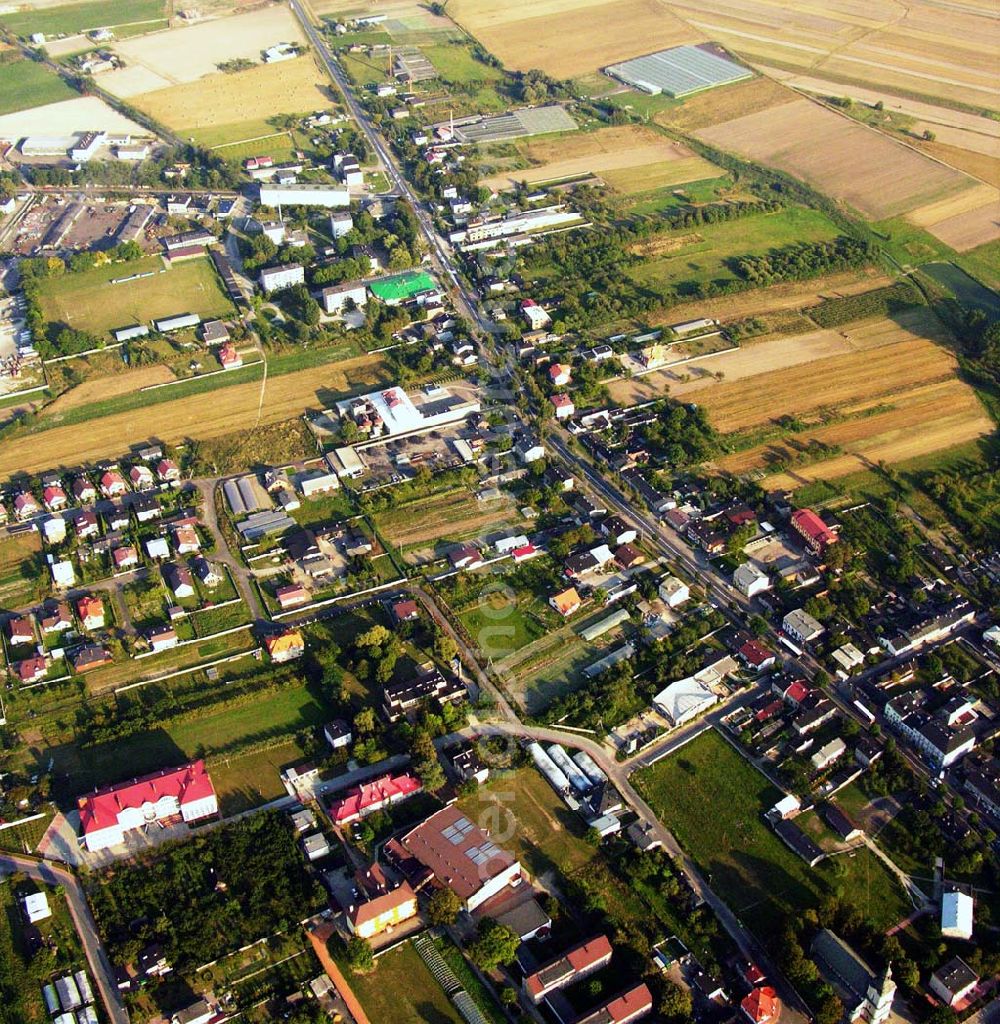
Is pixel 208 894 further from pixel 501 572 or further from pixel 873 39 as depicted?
pixel 873 39

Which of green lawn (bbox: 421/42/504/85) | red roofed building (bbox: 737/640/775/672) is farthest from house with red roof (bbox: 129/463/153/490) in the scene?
green lawn (bbox: 421/42/504/85)

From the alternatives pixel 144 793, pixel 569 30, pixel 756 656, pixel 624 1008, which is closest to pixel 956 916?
pixel 624 1008

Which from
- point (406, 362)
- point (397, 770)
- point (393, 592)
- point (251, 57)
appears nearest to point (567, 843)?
point (397, 770)

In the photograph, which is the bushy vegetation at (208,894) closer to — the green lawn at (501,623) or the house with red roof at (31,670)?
the house with red roof at (31,670)

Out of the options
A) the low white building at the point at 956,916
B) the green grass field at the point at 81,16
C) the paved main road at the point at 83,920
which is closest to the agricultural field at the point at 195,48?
the green grass field at the point at 81,16

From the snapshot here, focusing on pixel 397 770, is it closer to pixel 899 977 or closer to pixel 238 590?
pixel 238 590

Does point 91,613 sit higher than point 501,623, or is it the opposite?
point 91,613
